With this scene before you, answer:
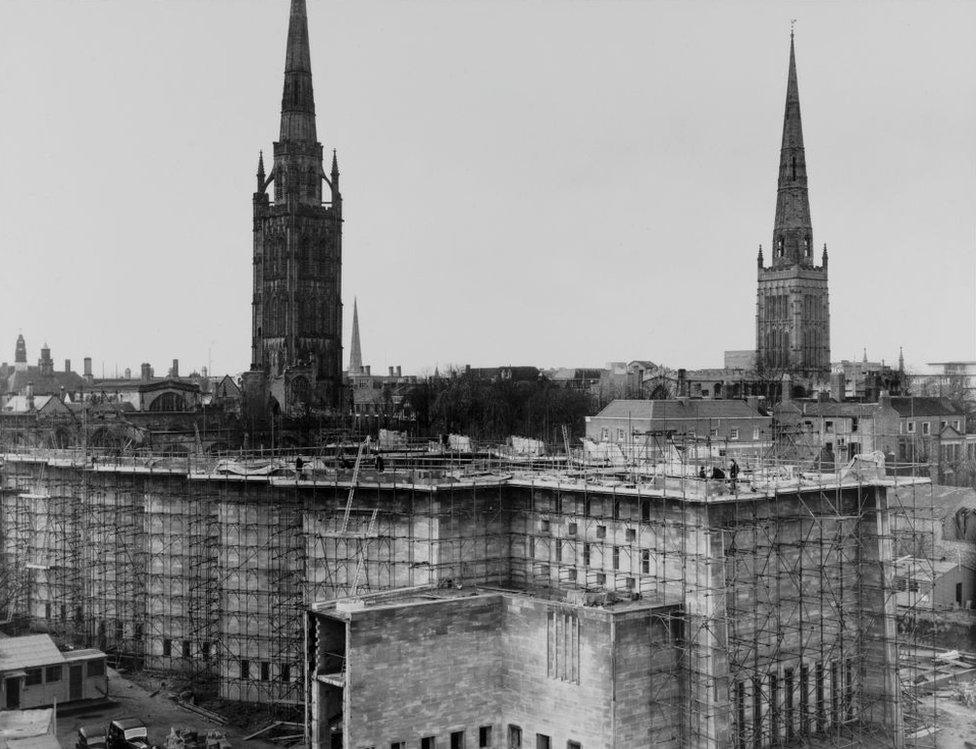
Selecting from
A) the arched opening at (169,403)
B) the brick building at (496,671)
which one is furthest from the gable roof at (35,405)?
the brick building at (496,671)

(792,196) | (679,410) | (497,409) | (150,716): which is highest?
(792,196)

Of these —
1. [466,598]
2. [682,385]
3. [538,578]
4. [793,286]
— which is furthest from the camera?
[793,286]

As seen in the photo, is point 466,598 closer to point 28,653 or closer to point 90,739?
point 90,739

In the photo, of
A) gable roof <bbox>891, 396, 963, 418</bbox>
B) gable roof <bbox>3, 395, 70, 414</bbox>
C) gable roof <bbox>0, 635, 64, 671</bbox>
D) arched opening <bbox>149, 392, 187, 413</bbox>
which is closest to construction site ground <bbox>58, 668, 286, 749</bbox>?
gable roof <bbox>0, 635, 64, 671</bbox>

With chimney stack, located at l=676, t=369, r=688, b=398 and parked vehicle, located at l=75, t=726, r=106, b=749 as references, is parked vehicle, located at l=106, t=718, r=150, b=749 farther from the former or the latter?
chimney stack, located at l=676, t=369, r=688, b=398

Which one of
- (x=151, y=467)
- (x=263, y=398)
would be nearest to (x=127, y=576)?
(x=151, y=467)

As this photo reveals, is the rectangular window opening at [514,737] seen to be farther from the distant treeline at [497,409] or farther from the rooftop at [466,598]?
the distant treeline at [497,409]

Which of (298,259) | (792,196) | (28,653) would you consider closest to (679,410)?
(298,259)
